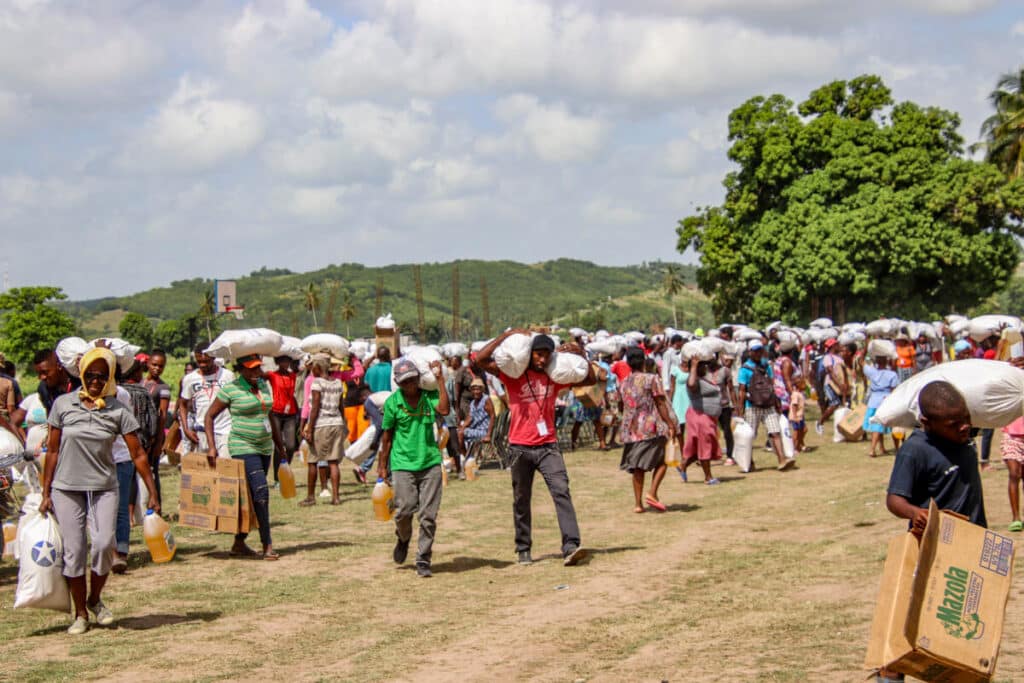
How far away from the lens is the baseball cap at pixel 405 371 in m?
9.50

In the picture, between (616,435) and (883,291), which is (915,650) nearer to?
(616,435)

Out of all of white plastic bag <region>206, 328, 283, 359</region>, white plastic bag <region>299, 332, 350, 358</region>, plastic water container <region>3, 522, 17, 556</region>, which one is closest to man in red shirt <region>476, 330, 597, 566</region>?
white plastic bag <region>206, 328, 283, 359</region>

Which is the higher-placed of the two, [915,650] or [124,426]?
[124,426]

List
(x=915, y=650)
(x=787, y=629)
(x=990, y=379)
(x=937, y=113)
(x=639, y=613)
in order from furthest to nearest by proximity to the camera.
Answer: (x=937, y=113), (x=639, y=613), (x=787, y=629), (x=990, y=379), (x=915, y=650)

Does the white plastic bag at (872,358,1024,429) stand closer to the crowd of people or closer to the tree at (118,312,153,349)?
the crowd of people

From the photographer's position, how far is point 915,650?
4.42 metres

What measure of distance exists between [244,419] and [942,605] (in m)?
6.73

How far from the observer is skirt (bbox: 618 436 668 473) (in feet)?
40.3

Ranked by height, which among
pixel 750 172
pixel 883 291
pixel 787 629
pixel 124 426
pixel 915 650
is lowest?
pixel 787 629

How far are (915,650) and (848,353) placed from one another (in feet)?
60.7

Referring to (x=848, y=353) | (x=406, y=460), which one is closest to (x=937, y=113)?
(x=848, y=353)

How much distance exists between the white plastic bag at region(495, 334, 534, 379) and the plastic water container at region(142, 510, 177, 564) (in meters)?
3.03

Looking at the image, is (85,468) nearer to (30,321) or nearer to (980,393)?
(980,393)

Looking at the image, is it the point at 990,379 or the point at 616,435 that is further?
the point at 616,435
